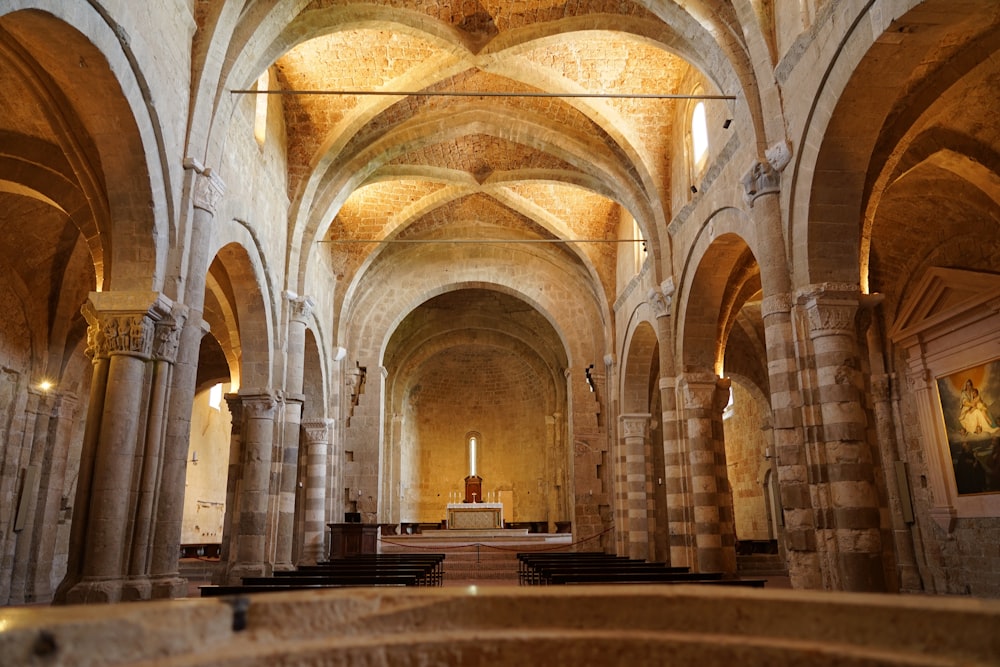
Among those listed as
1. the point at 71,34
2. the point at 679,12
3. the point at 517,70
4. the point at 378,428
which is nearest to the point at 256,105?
the point at 517,70

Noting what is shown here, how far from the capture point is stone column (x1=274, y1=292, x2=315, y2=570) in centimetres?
1507

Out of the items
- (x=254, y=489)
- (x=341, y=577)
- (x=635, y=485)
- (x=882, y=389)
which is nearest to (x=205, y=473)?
(x=254, y=489)

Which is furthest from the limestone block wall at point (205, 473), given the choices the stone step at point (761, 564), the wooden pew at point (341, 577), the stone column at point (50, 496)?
the stone step at point (761, 564)

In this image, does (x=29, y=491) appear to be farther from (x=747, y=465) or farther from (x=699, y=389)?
(x=747, y=465)

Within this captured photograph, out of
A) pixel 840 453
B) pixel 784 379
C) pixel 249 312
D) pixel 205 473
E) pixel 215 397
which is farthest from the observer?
pixel 215 397

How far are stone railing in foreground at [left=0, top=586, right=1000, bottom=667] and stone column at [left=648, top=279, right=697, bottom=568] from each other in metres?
11.3

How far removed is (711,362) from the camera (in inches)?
564

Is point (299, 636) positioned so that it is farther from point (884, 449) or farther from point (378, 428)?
point (378, 428)

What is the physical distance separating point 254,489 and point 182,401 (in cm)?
476

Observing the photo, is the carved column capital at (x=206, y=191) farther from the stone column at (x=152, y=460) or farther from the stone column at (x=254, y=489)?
the stone column at (x=254, y=489)

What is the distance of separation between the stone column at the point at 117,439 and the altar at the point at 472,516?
1676 cm

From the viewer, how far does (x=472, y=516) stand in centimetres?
2480

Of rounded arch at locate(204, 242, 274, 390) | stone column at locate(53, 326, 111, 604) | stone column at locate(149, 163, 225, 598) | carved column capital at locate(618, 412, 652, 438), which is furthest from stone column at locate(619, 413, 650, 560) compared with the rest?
stone column at locate(53, 326, 111, 604)

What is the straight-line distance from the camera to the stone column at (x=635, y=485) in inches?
715
